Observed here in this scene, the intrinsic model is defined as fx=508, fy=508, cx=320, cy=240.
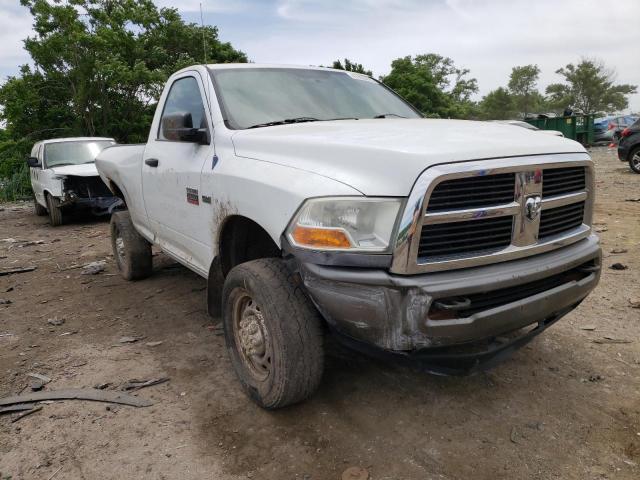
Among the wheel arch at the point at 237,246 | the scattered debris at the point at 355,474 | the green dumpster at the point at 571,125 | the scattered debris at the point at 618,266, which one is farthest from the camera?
the green dumpster at the point at 571,125

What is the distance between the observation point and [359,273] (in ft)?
7.09

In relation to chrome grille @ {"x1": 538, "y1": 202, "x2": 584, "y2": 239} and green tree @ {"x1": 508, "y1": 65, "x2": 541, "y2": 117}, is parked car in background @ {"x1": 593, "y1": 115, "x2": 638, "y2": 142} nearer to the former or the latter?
chrome grille @ {"x1": 538, "y1": 202, "x2": 584, "y2": 239}

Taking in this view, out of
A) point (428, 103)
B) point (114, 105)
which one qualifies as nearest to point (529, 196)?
point (114, 105)

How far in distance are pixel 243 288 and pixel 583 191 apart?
1.92 m

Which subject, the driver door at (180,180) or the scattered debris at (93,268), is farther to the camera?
the scattered debris at (93,268)

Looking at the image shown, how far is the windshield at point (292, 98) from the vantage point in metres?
3.36

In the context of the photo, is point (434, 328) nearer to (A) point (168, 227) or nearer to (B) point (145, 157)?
(A) point (168, 227)

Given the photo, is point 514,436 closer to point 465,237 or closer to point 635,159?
point 465,237

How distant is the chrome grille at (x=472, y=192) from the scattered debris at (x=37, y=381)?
2.72m

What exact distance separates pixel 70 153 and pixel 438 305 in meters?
10.9

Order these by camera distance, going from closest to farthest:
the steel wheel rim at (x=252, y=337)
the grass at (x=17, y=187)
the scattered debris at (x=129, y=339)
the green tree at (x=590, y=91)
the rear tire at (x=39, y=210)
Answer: the steel wheel rim at (x=252, y=337)
the scattered debris at (x=129, y=339)
the rear tire at (x=39, y=210)
the grass at (x=17, y=187)
the green tree at (x=590, y=91)

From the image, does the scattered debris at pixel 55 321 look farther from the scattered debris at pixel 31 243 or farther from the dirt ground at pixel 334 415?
the scattered debris at pixel 31 243

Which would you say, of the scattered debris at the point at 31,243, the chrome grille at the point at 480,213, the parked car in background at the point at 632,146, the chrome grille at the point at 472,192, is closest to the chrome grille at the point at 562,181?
the chrome grille at the point at 480,213

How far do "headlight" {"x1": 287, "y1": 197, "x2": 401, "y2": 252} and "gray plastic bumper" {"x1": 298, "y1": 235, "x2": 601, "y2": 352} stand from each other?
11cm
